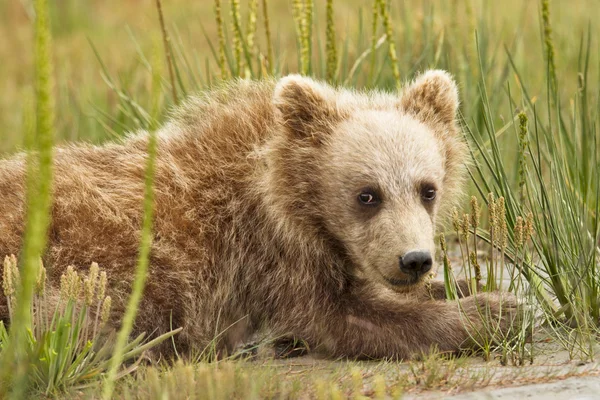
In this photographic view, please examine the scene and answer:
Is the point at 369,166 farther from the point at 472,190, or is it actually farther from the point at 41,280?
the point at 472,190

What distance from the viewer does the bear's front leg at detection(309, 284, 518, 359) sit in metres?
4.05

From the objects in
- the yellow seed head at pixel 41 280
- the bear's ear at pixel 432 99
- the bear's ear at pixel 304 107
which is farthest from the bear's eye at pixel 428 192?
the yellow seed head at pixel 41 280

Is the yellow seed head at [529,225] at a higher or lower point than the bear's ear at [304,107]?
lower

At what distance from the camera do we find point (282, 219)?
14.4 ft

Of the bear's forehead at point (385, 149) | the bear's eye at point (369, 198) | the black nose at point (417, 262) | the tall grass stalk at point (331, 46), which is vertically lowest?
the black nose at point (417, 262)

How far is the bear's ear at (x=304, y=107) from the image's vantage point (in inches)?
175

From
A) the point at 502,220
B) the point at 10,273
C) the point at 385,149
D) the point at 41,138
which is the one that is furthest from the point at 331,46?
the point at 41,138

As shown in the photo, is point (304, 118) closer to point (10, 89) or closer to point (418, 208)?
point (418, 208)

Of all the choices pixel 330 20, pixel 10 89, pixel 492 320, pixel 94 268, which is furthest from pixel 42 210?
pixel 10 89

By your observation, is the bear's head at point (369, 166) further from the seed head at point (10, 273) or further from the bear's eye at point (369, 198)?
the seed head at point (10, 273)

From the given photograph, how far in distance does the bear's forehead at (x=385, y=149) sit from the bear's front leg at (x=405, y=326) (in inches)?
24.0

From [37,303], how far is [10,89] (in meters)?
8.26

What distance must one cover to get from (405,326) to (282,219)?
2.63 feet

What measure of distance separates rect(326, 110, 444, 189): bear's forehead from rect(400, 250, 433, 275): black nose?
454mm
